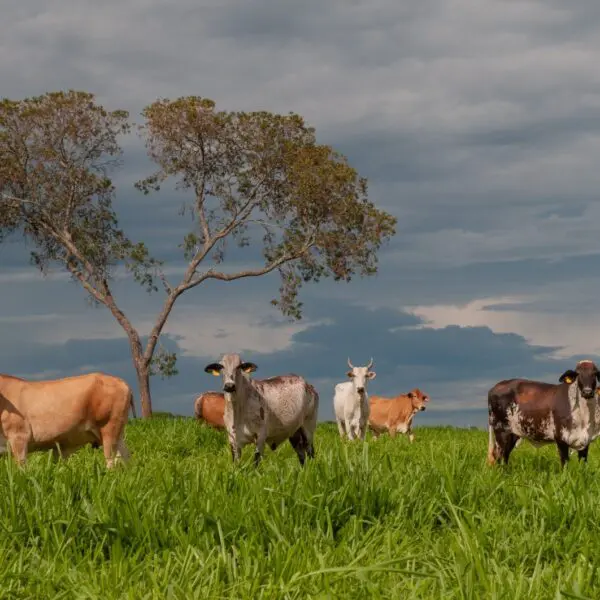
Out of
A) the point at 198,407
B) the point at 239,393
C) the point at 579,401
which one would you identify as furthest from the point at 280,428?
the point at 198,407

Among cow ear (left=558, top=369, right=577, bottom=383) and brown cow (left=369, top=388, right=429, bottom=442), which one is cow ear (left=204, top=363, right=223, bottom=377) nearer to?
cow ear (left=558, top=369, right=577, bottom=383)

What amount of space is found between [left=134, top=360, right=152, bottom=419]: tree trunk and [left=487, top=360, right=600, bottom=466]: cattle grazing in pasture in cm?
2256

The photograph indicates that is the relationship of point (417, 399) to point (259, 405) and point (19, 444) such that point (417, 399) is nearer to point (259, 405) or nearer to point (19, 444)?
point (259, 405)

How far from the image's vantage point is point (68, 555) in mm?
5684

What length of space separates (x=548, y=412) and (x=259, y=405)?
14.4ft

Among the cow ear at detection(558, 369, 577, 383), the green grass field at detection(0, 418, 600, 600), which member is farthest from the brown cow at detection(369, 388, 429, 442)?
the green grass field at detection(0, 418, 600, 600)

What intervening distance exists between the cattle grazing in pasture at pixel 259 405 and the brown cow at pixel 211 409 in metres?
→ 5.92

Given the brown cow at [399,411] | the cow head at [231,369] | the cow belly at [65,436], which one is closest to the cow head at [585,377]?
the cow head at [231,369]

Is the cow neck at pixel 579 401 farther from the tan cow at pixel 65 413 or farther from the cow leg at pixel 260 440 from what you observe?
the tan cow at pixel 65 413

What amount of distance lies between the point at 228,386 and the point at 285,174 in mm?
23904

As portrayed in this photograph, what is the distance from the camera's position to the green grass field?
4.85 meters

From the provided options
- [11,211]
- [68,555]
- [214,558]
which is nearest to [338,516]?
[214,558]

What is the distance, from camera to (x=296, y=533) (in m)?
5.78

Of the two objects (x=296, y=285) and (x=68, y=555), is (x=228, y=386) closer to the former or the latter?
(x=68, y=555)
